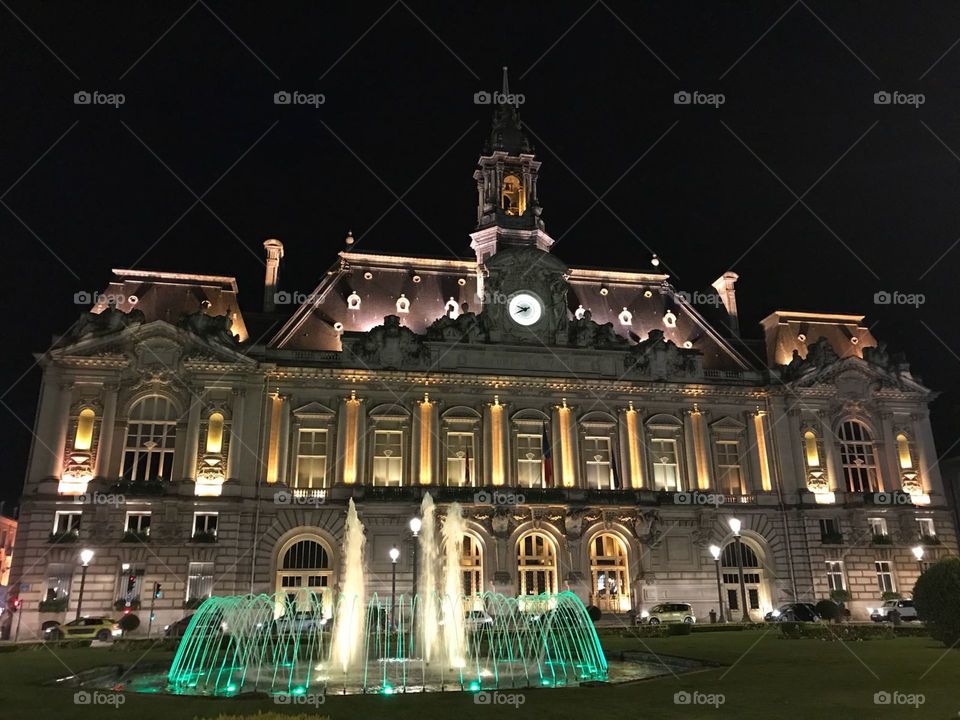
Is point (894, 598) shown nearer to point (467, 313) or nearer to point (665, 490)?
point (665, 490)

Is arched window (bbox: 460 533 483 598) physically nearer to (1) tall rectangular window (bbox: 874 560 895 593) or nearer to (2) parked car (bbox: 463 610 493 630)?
(2) parked car (bbox: 463 610 493 630)

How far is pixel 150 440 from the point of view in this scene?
132 feet

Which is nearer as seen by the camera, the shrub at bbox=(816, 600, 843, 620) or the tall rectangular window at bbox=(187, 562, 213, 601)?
the shrub at bbox=(816, 600, 843, 620)

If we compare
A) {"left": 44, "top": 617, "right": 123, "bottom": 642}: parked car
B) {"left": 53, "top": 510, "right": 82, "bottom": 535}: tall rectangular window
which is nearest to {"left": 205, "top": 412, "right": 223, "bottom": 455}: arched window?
{"left": 53, "top": 510, "right": 82, "bottom": 535}: tall rectangular window

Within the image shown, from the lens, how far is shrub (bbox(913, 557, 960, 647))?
20.5 metres

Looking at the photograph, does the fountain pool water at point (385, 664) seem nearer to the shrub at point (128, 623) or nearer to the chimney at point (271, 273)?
the shrub at point (128, 623)

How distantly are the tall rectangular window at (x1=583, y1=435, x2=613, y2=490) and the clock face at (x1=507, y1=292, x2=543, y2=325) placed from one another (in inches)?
299

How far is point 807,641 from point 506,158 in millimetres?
35760

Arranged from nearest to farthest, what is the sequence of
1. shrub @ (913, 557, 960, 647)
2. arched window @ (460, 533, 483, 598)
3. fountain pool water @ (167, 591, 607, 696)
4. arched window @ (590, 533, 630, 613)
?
1. fountain pool water @ (167, 591, 607, 696)
2. shrub @ (913, 557, 960, 647)
3. arched window @ (460, 533, 483, 598)
4. arched window @ (590, 533, 630, 613)

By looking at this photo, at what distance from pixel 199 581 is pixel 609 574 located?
21.1 metres

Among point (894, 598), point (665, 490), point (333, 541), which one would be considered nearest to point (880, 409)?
point (894, 598)

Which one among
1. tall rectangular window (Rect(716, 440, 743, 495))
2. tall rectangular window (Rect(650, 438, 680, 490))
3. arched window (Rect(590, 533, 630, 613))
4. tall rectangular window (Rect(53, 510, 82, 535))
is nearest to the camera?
tall rectangular window (Rect(53, 510, 82, 535))

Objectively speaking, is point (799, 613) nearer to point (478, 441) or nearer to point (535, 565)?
point (535, 565)

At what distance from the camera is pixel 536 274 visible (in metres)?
46.3
